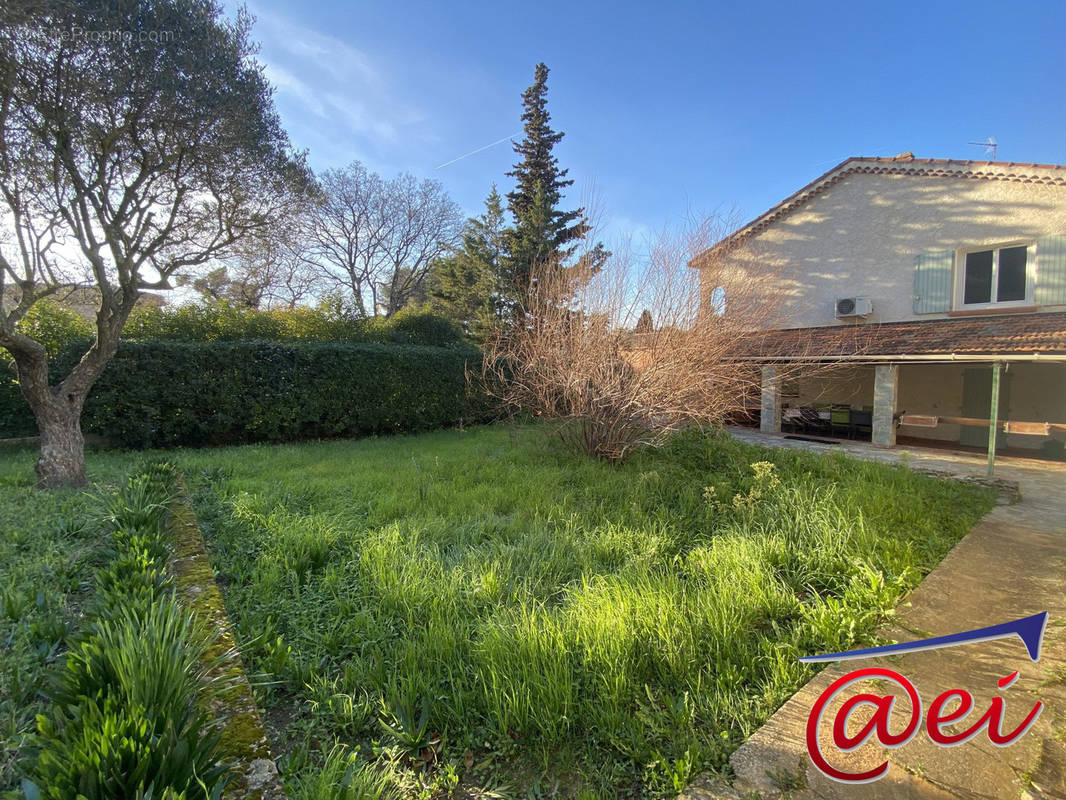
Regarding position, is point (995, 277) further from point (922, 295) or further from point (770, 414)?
point (770, 414)

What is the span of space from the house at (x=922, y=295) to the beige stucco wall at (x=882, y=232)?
25 mm

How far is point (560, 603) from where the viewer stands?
3125mm

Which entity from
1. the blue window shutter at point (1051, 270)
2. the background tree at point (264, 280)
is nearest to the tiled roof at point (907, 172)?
the blue window shutter at point (1051, 270)

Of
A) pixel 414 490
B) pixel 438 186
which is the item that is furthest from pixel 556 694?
pixel 438 186

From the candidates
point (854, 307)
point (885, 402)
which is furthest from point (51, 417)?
point (854, 307)

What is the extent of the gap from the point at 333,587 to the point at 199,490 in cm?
360

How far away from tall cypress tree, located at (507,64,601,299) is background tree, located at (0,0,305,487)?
11.6 m

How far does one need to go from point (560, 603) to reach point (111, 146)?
832 cm

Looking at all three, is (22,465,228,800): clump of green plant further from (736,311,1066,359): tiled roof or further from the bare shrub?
(736,311,1066,359): tiled roof

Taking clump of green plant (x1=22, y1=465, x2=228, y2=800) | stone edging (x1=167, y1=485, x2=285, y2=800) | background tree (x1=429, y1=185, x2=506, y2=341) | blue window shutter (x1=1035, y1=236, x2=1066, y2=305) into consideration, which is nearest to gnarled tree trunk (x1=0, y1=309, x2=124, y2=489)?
stone edging (x1=167, y1=485, x2=285, y2=800)

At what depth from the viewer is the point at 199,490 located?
5566 mm

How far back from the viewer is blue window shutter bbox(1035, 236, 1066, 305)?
8797 millimetres

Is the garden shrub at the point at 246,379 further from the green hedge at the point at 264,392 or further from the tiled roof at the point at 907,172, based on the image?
the tiled roof at the point at 907,172

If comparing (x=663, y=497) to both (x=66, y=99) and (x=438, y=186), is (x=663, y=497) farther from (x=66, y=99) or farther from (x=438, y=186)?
(x=438, y=186)
